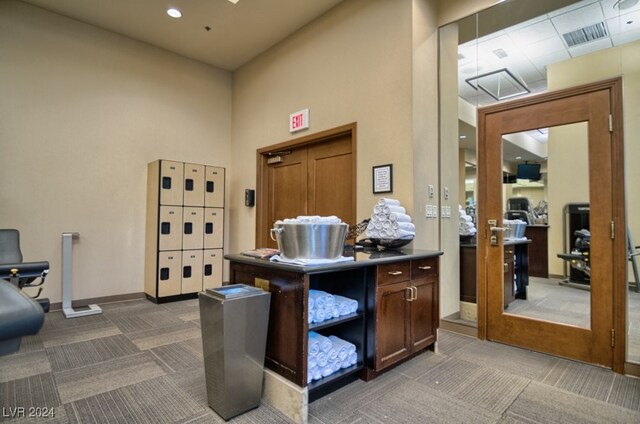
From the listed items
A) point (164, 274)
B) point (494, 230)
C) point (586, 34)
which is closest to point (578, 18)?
point (586, 34)

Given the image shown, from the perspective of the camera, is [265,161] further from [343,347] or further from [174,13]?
[343,347]

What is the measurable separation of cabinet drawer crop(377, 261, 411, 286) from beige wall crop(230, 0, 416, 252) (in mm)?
804

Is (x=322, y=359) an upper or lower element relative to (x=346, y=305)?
lower

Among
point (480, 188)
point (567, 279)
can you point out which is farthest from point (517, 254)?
point (480, 188)

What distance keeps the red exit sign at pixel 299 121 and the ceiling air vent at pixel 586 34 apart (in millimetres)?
2816

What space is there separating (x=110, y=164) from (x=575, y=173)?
5.13 metres

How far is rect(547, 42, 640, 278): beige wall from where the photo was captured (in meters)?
2.60

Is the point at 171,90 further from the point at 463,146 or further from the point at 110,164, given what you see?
the point at 463,146

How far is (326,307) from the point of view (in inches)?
82.2

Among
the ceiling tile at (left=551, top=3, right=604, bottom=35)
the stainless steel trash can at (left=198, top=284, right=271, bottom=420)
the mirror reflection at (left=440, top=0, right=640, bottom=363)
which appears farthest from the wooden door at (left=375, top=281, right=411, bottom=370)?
the ceiling tile at (left=551, top=3, right=604, bottom=35)

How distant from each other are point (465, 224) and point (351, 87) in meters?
1.98

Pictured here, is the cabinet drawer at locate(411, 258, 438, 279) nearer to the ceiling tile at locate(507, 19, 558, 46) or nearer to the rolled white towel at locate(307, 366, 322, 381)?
the rolled white towel at locate(307, 366, 322, 381)

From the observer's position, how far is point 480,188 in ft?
10.8

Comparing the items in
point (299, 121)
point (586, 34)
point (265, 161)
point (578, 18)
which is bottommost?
point (265, 161)
